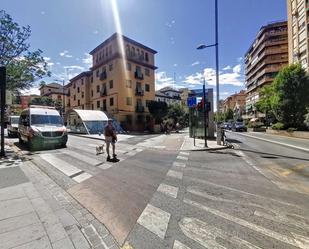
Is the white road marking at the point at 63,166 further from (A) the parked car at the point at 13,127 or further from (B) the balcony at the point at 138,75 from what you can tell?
(B) the balcony at the point at 138,75

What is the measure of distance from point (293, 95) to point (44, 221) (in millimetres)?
31227

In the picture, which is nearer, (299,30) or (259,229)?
(259,229)

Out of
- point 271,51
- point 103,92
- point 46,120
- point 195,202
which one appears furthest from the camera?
point 271,51

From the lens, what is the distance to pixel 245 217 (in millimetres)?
4367

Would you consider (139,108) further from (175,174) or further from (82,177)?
(82,177)

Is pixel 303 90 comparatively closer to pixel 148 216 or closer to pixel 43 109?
pixel 43 109

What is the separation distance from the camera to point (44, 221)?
13.8 feet

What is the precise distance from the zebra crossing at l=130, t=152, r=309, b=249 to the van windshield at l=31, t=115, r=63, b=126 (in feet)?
37.9

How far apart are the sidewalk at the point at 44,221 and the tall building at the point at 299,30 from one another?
154 feet

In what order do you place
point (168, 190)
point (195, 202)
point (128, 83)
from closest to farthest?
point (195, 202) < point (168, 190) < point (128, 83)

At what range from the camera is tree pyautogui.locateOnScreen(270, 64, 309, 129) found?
2872 cm

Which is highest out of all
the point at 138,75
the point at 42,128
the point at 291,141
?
the point at 138,75

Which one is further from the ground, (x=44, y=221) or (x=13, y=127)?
(x=13, y=127)

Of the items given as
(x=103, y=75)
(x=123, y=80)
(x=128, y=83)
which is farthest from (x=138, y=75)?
(x=103, y=75)
